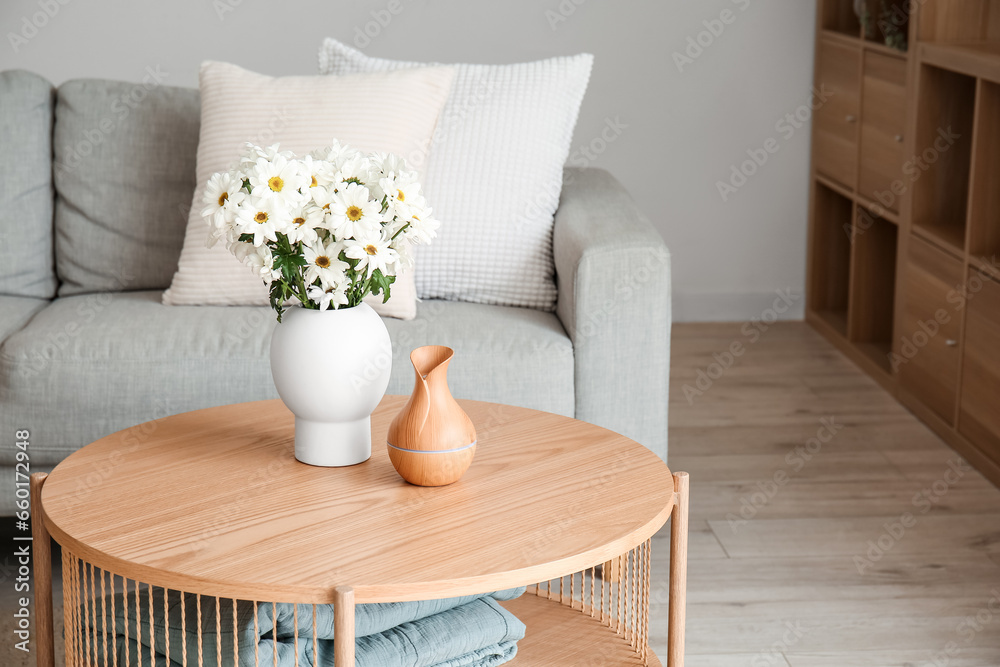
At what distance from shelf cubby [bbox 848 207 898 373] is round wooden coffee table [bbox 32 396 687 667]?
213cm

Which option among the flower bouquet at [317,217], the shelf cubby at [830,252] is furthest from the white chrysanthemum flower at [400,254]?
the shelf cubby at [830,252]

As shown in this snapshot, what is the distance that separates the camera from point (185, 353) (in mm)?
1993

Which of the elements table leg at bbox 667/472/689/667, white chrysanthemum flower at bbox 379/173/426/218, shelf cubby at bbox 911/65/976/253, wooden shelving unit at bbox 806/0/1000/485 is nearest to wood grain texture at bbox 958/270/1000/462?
wooden shelving unit at bbox 806/0/1000/485

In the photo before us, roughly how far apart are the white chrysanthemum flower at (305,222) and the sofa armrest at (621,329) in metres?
0.81

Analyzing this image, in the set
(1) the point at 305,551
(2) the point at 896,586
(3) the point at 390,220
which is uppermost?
(3) the point at 390,220

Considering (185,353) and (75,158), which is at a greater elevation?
(75,158)

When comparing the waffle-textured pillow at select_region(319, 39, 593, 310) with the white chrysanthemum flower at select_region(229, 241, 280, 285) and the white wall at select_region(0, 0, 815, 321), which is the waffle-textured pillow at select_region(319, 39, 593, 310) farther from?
the white wall at select_region(0, 0, 815, 321)

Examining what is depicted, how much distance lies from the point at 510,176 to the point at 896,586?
1.11m

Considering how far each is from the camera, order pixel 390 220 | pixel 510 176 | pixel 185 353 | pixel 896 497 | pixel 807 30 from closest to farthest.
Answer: pixel 390 220 < pixel 185 353 < pixel 510 176 < pixel 896 497 < pixel 807 30

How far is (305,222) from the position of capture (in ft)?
4.33

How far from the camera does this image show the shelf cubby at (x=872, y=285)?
348cm

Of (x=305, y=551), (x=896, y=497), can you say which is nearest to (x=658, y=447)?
(x=896, y=497)

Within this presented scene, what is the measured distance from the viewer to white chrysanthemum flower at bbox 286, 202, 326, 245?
1.32 meters

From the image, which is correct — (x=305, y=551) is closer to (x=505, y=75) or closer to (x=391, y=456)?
(x=391, y=456)
